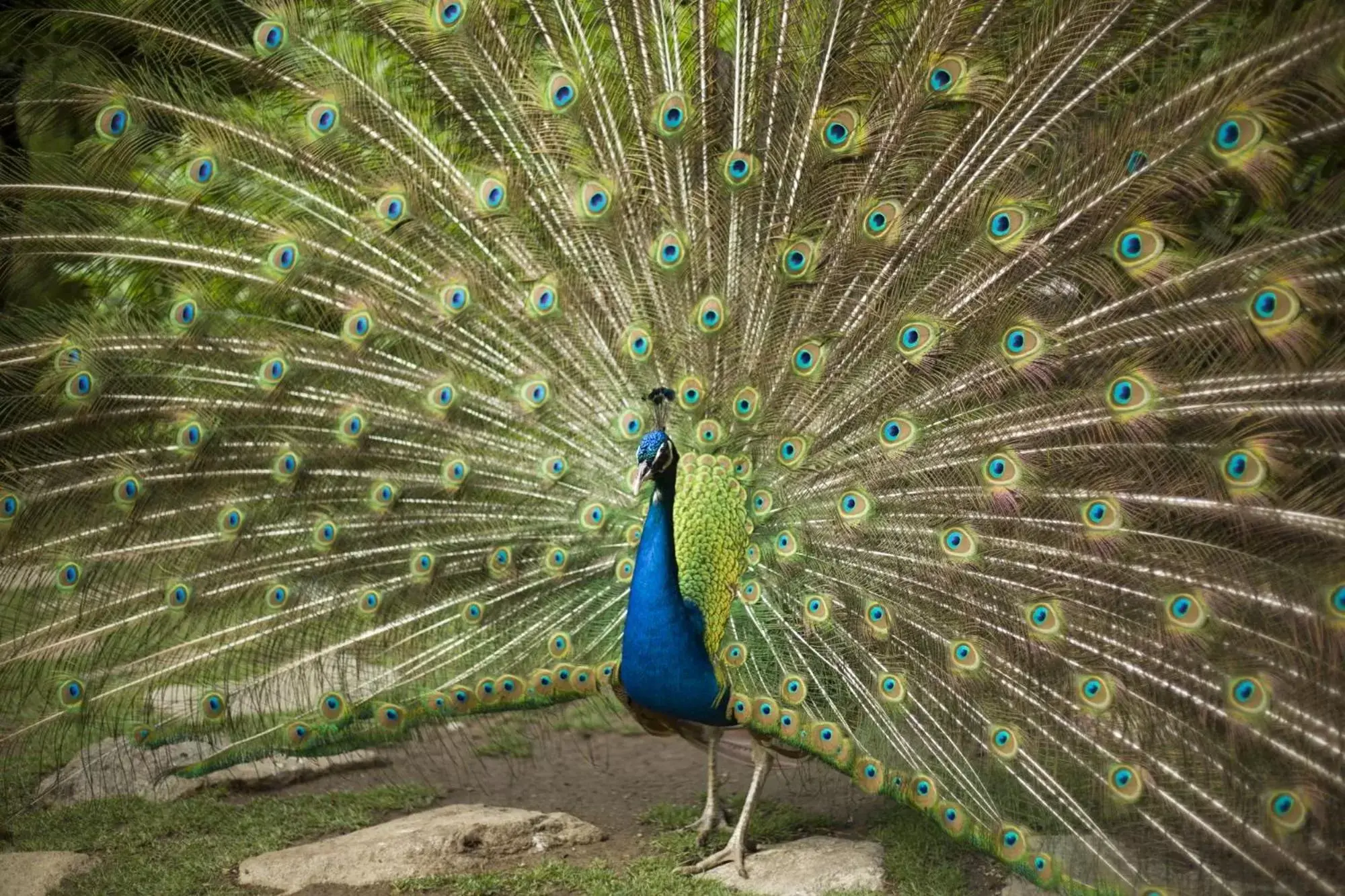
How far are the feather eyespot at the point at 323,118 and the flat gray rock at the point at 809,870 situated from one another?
9.56 ft

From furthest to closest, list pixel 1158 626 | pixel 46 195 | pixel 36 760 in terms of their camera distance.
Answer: pixel 36 760, pixel 46 195, pixel 1158 626

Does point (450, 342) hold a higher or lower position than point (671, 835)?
higher

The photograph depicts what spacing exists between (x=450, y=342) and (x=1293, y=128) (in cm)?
270

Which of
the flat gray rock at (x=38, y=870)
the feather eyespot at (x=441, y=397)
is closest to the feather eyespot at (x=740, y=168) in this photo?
the feather eyespot at (x=441, y=397)

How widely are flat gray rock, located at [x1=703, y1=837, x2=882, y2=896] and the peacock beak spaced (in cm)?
146

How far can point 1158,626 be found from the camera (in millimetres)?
3135

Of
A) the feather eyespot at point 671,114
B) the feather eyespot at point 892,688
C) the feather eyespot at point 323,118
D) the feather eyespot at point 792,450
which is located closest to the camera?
the feather eyespot at point 892,688

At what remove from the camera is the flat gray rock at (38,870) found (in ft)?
12.4

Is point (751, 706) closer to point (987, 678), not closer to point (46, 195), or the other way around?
point (987, 678)

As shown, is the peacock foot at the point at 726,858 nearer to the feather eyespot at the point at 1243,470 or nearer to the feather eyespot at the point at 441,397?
the feather eyespot at the point at 441,397

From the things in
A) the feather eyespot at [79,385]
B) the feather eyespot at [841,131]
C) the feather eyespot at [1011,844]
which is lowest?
the feather eyespot at [1011,844]

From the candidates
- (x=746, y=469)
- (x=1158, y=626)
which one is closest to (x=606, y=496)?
(x=746, y=469)

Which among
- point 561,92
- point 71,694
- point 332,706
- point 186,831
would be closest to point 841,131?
point 561,92

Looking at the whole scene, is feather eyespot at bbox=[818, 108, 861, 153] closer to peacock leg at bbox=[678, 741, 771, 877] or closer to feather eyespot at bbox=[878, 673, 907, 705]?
feather eyespot at bbox=[878, 673, 907, 705]
